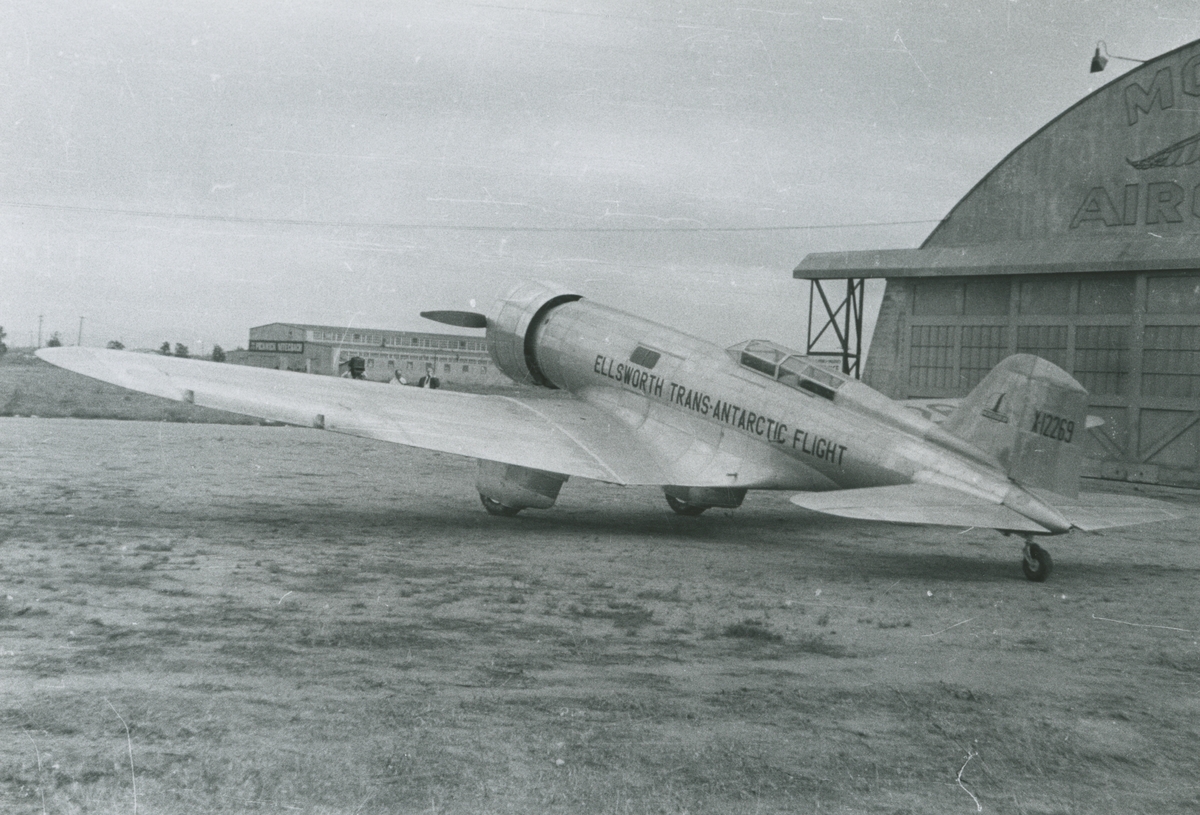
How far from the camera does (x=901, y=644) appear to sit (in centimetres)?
608

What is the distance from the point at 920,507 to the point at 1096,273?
1273 cm

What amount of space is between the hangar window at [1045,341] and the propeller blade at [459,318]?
1103 centimetres

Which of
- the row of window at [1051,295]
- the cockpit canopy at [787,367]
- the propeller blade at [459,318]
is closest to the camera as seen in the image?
the cockpit canopy at [787,367]

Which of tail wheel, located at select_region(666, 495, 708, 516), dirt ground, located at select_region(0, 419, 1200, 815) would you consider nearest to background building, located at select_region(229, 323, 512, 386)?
tail wheel, located at select_region(666, 495, 708, 516)

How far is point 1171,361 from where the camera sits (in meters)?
17.6

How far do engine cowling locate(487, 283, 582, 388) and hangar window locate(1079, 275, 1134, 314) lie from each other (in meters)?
10.5

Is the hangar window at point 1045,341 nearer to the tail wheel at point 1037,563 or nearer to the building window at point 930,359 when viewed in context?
the building window at point 930,359

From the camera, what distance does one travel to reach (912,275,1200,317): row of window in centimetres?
1758

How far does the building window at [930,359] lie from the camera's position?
20.6 m

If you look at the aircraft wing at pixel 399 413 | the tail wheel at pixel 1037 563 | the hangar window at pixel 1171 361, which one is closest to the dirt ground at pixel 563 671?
the tail wheel at pixel 1037 563

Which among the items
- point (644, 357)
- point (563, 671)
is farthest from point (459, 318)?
point (563, 671)

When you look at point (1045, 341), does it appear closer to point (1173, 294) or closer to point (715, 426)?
point (1173, 294)

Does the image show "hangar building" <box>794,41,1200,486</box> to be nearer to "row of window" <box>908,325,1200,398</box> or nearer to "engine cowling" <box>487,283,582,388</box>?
"row of window" <box>908,325,1200,398</box>

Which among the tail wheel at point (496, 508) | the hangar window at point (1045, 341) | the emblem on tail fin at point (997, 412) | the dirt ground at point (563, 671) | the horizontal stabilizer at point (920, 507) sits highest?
the hangar window at point (1045, 341)
